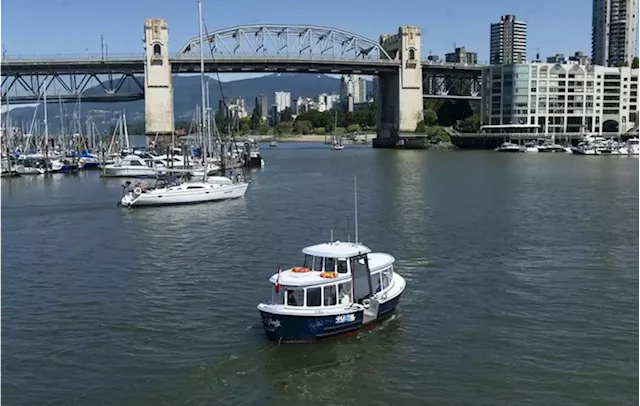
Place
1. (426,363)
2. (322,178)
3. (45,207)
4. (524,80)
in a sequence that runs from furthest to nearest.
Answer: (524,80) → (322,178) → (45,207) → (426,363)

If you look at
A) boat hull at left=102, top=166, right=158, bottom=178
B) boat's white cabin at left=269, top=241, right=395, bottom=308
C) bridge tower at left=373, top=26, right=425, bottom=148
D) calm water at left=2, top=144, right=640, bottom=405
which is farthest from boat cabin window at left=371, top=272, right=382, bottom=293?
bridge tower at left=373, top=26, right=425, bottom=148

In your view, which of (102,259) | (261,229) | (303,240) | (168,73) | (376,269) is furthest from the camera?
(168,73)

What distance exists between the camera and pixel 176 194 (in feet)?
129

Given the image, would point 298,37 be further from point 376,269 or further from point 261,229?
point 376,269

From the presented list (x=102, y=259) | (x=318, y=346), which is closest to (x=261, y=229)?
(x=102, y=259)

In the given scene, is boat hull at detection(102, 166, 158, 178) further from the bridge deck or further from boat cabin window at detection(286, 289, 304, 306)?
Answer: boat cabin window at detection(286, 289, 304, 306)

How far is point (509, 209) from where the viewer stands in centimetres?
3762

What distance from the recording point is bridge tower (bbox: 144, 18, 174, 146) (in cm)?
10819

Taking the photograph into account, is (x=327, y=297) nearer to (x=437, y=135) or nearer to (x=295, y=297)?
(x=295, y=297)

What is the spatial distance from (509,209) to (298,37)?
99.5 meters

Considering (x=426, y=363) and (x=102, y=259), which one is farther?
(x=102, y=259)

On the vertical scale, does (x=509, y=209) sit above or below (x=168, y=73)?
below

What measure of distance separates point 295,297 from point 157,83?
324 feet

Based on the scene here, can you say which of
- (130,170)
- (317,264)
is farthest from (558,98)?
(317,264)
